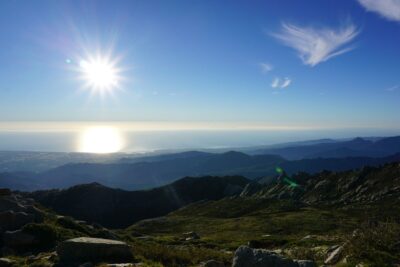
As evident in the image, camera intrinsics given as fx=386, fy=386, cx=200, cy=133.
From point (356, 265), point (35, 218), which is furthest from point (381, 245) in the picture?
point (35, 218)

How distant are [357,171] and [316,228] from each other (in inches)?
4588

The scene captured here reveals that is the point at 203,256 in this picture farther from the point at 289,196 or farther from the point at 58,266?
the point at 289,196

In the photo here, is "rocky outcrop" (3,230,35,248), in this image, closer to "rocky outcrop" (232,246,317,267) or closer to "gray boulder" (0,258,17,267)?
"gray boulder" (0,258,17,267)

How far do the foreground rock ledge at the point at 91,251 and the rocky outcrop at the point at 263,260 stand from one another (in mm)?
7385

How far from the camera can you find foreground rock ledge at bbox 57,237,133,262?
63.7 feet

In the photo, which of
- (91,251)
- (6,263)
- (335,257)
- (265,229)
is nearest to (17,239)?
(6,263)

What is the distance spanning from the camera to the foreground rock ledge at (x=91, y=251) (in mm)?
19422

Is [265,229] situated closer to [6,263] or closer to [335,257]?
[335,257]

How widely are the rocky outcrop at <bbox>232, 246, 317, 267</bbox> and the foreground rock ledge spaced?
291 inches

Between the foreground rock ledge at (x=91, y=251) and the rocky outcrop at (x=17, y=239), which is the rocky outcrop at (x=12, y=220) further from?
the foreground rock ledge at (x=91, y=251)

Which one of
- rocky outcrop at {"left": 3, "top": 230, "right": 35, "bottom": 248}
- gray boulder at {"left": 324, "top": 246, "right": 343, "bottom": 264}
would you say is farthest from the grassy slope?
rocky outcrop at {"left": 3, "top": 230, "right": 35, "bottom": 248}

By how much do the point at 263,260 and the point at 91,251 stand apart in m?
9.28

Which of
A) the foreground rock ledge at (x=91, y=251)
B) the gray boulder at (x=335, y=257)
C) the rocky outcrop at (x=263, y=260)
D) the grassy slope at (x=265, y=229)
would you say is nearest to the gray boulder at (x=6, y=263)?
the foreground rock ledge at (x=91, y=251)

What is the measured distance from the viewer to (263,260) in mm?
15312
